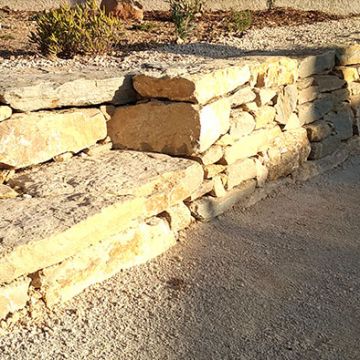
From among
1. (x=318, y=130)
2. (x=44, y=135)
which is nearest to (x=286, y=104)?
(x=318, y=130)

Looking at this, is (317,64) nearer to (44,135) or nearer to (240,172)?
(240,172)

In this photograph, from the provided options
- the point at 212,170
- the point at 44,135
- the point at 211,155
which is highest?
the point at 44,135

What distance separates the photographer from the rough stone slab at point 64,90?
12.8 ft

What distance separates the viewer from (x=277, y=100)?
202 inches

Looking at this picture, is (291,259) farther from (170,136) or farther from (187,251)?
(170,136)

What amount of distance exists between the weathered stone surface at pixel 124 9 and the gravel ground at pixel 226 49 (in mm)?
1997

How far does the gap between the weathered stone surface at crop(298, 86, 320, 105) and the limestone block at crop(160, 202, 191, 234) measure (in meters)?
1.82

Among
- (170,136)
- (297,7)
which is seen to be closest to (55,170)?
(170,136)

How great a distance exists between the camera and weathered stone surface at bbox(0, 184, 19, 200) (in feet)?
12.1

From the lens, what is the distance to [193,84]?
417 cm

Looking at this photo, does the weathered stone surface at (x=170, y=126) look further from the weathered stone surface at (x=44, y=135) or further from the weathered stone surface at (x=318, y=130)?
the weathered stone surface at (x=318, y=130)

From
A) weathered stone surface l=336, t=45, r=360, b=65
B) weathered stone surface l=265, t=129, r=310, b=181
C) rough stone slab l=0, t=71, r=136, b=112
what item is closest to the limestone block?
rough stone slab l=0, t=71, r=136, b=112

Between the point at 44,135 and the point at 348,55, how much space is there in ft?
10.7

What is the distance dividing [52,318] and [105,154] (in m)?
1.46
